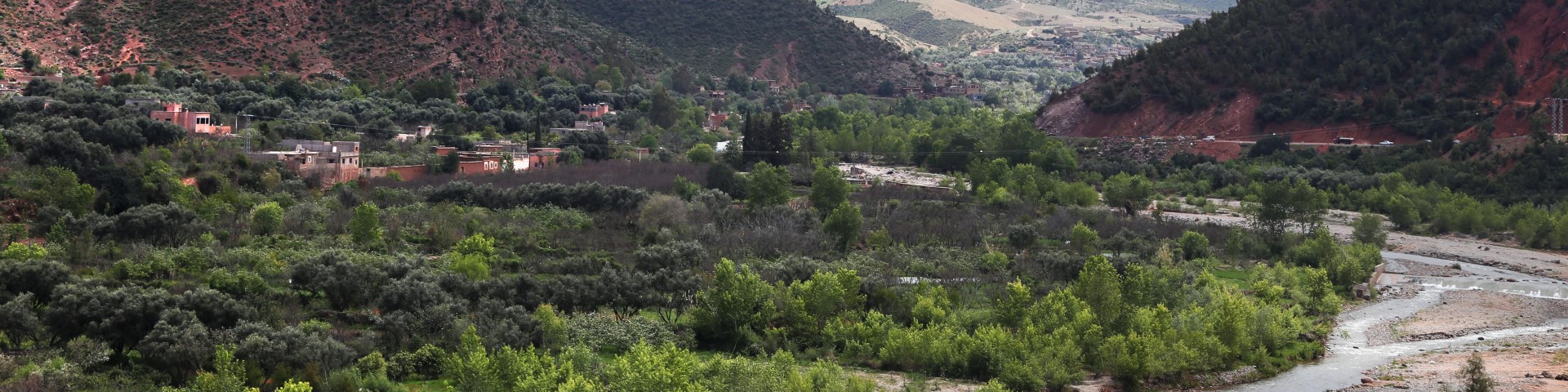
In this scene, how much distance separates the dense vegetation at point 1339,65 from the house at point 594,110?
38.5 m

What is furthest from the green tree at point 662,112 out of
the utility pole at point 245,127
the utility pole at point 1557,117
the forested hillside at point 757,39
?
the utility pole at point 1557,117

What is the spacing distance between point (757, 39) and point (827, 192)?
96283 millimetres

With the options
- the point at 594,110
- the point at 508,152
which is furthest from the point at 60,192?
the point at 594,110

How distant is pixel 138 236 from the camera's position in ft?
172

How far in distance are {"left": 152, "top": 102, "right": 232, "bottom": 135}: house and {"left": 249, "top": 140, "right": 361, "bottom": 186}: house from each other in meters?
3.96

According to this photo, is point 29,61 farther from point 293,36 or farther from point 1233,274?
point 1233,274

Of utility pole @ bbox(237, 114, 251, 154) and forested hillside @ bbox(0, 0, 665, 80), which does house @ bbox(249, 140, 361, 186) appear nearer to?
utility pole @ bbox(237, 114, 251, 154)

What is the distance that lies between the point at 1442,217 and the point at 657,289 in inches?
1903

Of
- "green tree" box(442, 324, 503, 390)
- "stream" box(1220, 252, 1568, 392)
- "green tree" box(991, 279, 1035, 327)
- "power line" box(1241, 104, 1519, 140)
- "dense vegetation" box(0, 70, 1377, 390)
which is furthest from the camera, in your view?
"power line" box(1241, 104, 1519, 140)

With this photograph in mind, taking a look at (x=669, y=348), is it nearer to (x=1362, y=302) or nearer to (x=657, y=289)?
(x=657, y=289)

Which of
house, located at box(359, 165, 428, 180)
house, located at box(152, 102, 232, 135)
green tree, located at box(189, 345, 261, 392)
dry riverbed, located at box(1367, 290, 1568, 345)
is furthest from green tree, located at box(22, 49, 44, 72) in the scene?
dry riverbed, located at box(1367, 290, 1568, 345)

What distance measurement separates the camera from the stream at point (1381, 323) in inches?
1656

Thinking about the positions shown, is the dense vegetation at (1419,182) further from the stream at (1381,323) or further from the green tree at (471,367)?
the green tree at (471,367)

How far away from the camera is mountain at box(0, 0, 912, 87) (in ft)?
329
